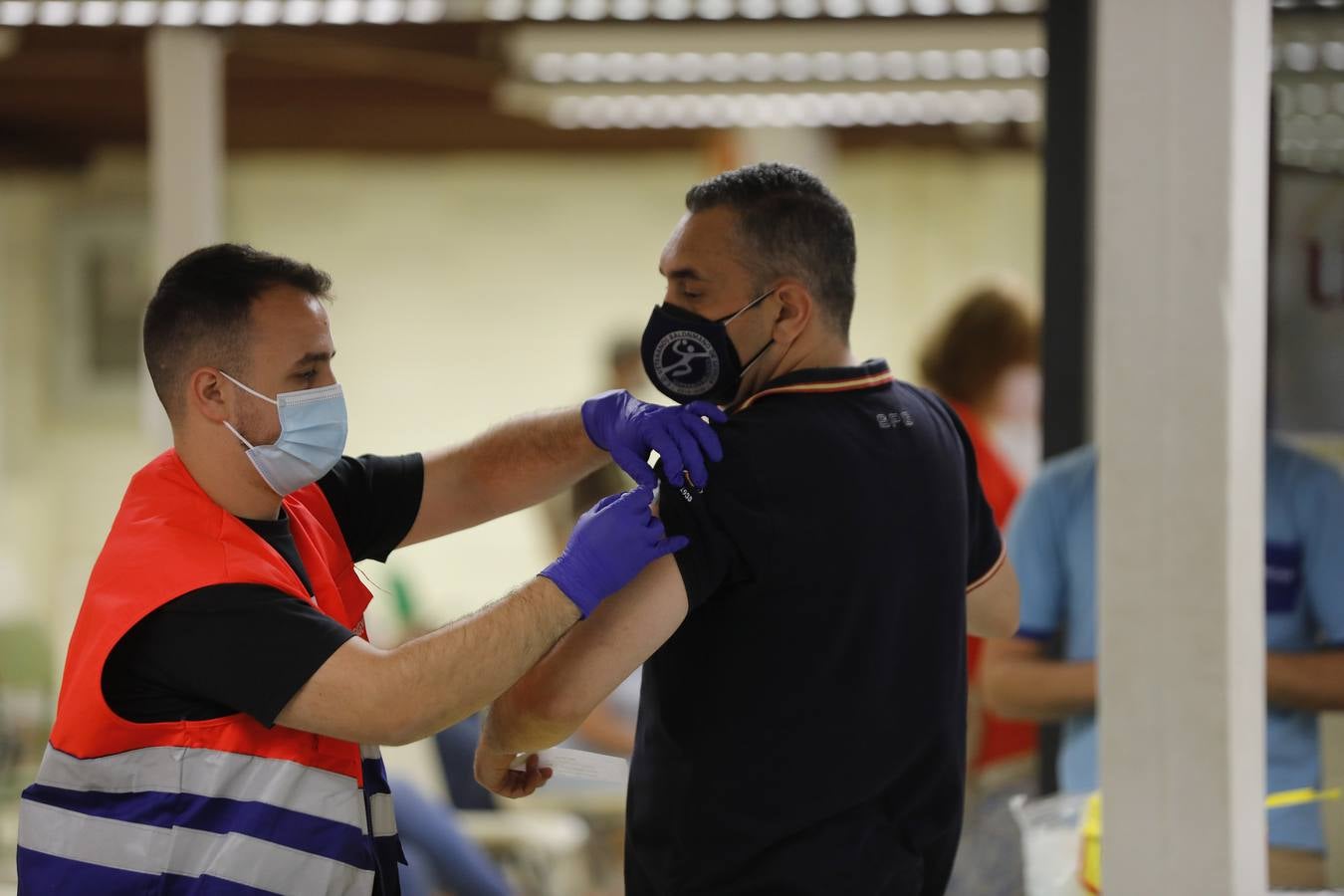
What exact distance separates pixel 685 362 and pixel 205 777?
0.72 meters

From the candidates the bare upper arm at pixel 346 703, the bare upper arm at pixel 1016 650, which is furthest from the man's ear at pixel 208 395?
the bare upper arm at pixel 1016 650

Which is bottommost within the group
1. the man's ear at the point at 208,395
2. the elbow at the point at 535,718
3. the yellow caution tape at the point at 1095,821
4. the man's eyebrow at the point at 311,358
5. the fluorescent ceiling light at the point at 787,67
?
the yellow caution tape at the point at 1095,821

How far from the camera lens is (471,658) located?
160cm

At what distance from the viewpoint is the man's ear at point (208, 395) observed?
5.73 feet

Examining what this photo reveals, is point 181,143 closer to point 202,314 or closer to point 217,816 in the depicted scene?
point 202,314

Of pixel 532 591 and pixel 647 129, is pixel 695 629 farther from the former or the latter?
pixel 647 129

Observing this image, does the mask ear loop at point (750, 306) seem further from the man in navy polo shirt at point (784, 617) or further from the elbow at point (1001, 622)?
the elbow at point (1001, 622)

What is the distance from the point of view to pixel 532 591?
1.64 meters

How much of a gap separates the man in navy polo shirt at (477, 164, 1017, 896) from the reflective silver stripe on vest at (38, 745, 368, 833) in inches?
8.8

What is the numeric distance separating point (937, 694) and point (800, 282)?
0.51 metres

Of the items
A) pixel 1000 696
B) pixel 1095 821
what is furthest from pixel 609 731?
pixel 1095 821

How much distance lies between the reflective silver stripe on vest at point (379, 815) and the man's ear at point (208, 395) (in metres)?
0.48

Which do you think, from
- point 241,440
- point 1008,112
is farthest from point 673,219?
point 241,440

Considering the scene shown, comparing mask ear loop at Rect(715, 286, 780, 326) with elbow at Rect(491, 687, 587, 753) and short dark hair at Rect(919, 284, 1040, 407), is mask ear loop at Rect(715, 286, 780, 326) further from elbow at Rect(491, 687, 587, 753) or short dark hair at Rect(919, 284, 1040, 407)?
short dark hair at Rect(919, 284, 1040, 407)
